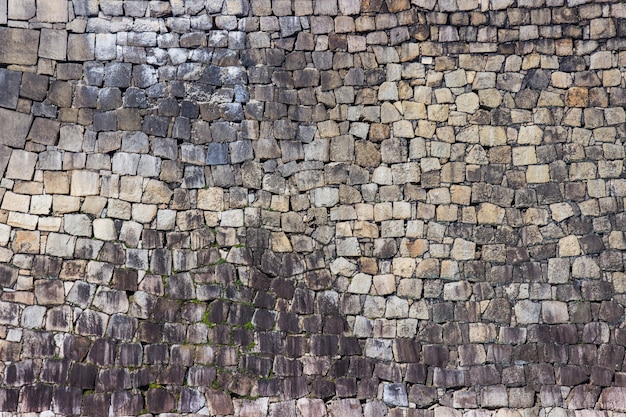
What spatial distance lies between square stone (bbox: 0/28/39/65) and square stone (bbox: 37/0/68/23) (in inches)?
8.7

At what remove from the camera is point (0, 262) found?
8.12 metres

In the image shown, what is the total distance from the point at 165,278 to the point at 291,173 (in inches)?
66.2

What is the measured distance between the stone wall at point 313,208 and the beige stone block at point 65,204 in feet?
0.06

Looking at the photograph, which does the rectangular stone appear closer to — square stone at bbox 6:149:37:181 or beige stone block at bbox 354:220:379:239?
square stone at bbox 6:149:37:181

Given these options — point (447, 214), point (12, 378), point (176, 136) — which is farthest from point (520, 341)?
point (12, 378)

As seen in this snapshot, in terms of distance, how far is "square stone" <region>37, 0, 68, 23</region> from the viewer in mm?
8617

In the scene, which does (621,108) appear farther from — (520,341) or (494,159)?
(520,341)

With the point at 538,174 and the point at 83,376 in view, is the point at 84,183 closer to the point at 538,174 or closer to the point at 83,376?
the point at 83,376

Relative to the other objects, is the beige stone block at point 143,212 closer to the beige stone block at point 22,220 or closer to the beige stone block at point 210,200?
the beige stone block at point 210,200

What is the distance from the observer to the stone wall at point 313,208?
26.9 feet

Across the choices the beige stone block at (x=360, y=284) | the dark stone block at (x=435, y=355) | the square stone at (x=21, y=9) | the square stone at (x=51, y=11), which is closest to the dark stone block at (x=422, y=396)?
the dark stone block at (x=435, y=355)

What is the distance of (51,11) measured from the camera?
8.65 metres

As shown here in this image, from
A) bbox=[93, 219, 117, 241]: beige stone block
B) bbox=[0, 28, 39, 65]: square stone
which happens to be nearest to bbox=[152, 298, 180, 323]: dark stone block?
bbox=[93, 219, 117, 241]: beige stone block

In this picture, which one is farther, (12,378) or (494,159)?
(494,159)
